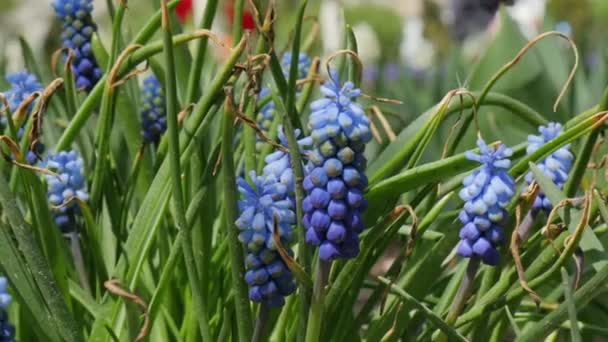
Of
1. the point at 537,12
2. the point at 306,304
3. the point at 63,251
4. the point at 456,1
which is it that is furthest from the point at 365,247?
the point at 537,12

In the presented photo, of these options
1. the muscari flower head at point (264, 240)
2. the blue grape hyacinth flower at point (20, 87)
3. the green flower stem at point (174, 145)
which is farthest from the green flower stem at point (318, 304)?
the blue grape hyacinth flower at point (20, 87)

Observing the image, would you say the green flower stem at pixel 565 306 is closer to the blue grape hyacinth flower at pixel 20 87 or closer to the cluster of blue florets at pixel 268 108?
the cluster of blue florets at pixel 268 108

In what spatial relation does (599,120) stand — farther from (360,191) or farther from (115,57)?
(115,57)

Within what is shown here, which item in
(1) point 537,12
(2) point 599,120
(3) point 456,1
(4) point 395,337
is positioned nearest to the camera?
(2) point 599,120

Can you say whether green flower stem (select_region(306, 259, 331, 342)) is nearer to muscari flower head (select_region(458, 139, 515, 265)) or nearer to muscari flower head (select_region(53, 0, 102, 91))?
muscari flower head (select_region(458, 139, 515, 265))

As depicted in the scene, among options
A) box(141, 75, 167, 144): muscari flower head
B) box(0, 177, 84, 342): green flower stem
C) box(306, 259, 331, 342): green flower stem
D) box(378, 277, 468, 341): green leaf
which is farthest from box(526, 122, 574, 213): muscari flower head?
box(141, 75, 167, 144): muscari flower head
